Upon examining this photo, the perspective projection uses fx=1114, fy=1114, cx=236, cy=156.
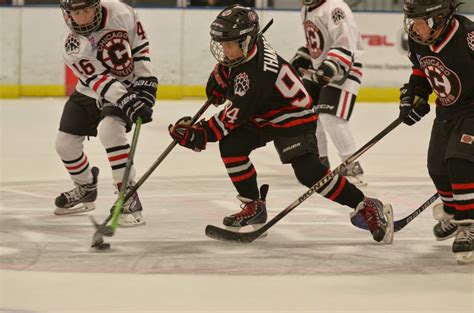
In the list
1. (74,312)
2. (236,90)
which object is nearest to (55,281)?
(74,312)

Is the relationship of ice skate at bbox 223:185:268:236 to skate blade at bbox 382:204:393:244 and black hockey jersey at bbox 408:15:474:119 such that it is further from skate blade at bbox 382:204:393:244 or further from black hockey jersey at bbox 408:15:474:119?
black hockey jersey at bbox 408:15:474:119

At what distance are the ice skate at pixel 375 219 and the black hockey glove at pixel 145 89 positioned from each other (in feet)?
3.22

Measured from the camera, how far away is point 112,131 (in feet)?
14.6

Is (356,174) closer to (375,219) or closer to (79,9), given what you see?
(375,219)

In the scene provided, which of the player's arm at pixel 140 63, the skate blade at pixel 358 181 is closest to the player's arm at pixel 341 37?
the skate blade at pixel 358 181

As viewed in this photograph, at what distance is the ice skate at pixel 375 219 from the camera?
4.08 meters

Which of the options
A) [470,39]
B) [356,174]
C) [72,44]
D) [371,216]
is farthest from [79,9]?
[356,174]

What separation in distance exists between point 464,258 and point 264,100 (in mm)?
923

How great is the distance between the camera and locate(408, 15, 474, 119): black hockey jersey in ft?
12.3

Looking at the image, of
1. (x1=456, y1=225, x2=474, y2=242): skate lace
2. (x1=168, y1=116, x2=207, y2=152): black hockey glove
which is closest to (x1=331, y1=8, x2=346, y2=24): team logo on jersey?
(x1=168, y1=116, x2=207, y2=152): black hockey glove

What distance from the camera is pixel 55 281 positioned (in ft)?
11.3

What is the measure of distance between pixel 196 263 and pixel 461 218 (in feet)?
3.03

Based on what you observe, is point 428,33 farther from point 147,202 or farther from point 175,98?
point 175,98

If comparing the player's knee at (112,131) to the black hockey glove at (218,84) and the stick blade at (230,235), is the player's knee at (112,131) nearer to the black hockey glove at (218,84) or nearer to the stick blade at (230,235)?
the black hockey glove at (218,84)
